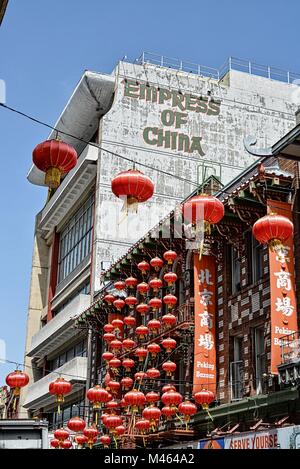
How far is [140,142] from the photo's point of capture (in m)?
46.4

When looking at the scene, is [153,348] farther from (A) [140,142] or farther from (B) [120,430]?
(A) [140,142]

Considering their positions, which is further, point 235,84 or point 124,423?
point 235,84

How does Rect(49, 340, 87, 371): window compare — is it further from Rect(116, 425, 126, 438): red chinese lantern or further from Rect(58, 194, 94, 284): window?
Rect(116, 425, 126, 438): red chinese lantern

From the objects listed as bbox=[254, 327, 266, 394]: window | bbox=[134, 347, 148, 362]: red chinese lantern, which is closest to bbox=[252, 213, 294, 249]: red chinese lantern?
bbox=[254, 327, 266, 394]: window

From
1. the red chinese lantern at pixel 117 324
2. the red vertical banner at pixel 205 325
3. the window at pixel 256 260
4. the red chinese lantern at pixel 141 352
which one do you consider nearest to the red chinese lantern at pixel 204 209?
the window at pixel 256 260

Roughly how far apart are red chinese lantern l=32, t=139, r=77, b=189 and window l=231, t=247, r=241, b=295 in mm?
12231

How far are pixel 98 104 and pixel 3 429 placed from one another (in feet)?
111

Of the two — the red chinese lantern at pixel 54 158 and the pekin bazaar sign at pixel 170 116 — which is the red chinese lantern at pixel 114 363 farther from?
the red chinese lantern at pixel 54 158

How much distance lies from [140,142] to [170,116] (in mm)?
2716

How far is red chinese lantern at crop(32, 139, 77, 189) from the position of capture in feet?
48.5

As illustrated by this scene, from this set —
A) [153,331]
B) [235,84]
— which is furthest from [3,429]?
[235,84]

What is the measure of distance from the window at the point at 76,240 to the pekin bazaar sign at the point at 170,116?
596 cm

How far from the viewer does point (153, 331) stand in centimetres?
2939
